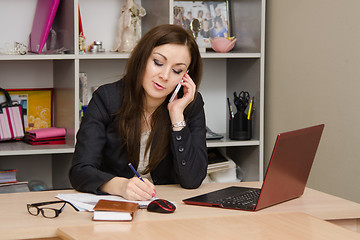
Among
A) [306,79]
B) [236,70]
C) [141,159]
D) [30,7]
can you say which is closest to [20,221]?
[141,159]

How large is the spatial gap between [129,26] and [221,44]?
517 mm

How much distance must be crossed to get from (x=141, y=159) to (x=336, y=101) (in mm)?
943

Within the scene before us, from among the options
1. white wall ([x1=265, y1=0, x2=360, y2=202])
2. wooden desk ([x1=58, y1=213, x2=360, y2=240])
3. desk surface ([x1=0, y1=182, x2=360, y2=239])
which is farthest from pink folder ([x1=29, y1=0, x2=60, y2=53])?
wooden desk ([x1=58, y1=213, x2=360, y2=240])

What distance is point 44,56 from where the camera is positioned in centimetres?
268

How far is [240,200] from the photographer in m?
1.58

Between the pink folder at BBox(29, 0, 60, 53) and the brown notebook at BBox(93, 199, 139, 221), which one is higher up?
the pink folder at BBox(29, 0, 60, 53)

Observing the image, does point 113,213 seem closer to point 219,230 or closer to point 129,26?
point 219,230

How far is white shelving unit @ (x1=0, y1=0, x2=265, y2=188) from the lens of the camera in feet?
9.37

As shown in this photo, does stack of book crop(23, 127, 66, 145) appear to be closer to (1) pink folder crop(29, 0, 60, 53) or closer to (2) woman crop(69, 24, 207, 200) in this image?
(1) pink folder crop(29, 0, 60, 53)

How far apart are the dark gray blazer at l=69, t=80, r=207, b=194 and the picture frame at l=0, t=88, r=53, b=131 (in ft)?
3.80

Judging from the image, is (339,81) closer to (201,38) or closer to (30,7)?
(201,38)

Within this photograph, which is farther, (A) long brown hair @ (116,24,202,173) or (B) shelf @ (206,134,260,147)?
(B) shelf @ (206,134,260,147)

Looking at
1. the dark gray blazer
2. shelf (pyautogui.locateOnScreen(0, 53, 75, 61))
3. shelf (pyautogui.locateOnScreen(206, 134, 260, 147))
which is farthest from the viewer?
shelf (pyautogui.locateOnScreen(206, 134, 260, 147))

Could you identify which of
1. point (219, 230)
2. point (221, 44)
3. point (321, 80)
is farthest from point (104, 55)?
point (219, 230)
